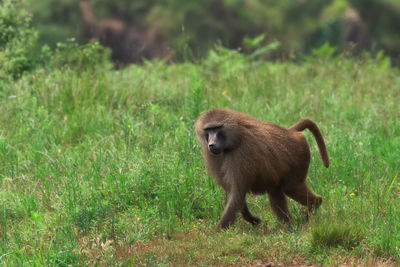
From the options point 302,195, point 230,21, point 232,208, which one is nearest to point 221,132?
point 232,208

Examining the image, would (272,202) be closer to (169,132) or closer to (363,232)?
(363,232)

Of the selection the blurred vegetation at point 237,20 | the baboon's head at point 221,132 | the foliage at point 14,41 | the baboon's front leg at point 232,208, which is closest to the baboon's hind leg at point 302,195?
the baboon's front leg at point 232,208

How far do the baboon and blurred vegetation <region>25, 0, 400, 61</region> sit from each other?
10.5m

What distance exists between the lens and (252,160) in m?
4.53

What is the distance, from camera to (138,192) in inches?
194

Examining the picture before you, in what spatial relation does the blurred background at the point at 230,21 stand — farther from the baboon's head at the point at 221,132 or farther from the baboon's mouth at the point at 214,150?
the baboon's mouth at the point at 214,150

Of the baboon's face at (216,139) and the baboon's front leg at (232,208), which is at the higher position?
the baboon's face at (216,139)

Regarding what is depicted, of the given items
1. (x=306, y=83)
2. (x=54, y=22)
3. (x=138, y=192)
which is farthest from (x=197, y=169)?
(x=54, y=22)

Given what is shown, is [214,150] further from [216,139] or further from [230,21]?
[230,21]

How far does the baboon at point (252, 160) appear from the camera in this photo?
4508 millimetres

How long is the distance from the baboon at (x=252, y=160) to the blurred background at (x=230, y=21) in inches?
402

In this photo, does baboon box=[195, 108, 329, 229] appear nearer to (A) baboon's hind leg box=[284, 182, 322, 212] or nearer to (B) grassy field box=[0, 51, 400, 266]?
(A) baboon's hind leg box=[284, 182, 322, 212]

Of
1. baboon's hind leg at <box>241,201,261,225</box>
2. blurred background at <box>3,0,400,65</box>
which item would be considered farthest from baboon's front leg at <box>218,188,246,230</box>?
blurred background at <box>3,0,400,65</box>

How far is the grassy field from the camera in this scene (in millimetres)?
3988
